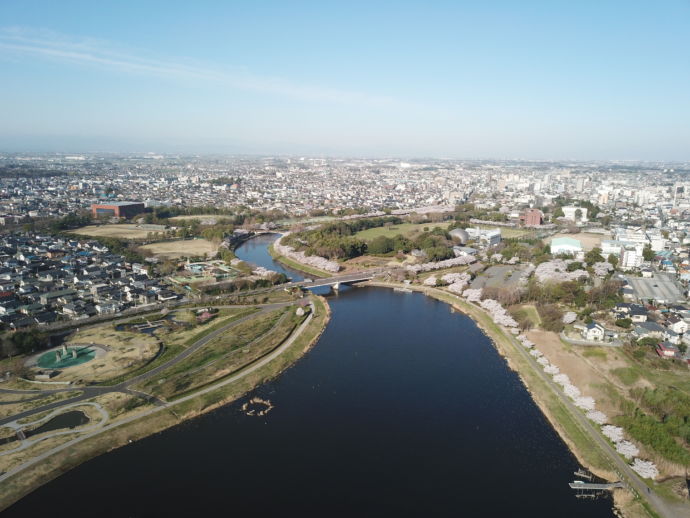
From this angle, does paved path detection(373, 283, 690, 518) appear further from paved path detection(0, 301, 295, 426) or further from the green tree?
the green tree

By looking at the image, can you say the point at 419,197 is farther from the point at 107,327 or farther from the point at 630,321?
the point at 107,327

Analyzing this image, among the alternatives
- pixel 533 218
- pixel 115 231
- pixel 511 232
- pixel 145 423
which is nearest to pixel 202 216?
pixel 115 231

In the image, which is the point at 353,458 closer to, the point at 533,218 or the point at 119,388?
the point at 119,388

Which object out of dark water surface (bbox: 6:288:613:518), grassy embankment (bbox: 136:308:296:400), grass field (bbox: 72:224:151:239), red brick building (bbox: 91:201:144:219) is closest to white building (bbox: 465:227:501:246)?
grassy embankment (bbox: 136:308:296:400)

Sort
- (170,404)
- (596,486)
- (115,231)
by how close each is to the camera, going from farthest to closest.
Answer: (115,231), (170,404), (596,486)

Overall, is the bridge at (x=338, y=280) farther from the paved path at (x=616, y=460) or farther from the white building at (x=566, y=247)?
the white building at (x=566, y=247)

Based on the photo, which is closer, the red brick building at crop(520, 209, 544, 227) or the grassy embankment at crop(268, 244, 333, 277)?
the grassy embankment at crop(268, 244, 333, 277)
